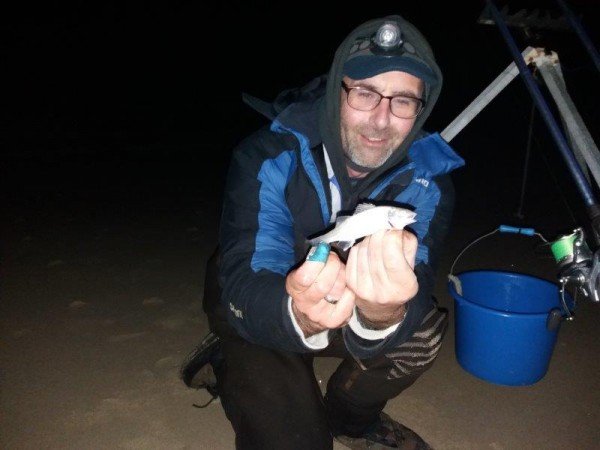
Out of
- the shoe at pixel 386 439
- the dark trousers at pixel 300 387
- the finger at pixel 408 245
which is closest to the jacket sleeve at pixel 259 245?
the dark trousers at pixel 300 387

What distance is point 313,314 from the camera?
1.45 meters

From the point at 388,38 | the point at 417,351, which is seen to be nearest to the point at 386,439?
the point at 417,351

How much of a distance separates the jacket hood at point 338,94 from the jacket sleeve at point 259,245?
0.22 metres

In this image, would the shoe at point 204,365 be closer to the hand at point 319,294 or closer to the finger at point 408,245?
the hand at point 319,294

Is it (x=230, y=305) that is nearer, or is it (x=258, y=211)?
(x=230, y=305)

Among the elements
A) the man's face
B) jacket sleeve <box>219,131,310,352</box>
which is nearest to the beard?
the man's face

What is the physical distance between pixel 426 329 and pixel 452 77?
1685cm

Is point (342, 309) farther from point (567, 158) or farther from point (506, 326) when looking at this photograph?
point (567, 158)

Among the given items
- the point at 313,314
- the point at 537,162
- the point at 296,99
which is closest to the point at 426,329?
the point at 313,314

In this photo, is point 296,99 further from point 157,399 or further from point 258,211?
point 157,399

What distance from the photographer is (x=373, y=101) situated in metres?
2.04

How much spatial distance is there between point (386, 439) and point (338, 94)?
70.7 inches

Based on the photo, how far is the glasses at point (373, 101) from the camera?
203 cm

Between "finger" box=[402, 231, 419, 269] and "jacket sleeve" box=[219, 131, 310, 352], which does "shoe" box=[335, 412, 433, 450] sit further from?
"finger" box=[402, 231, 419, 269]
